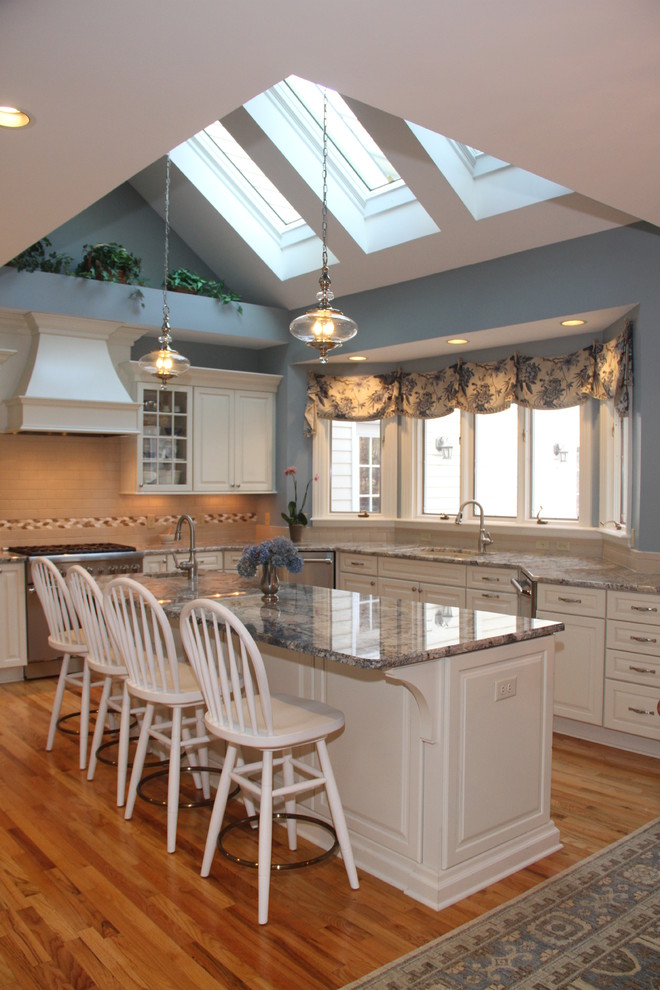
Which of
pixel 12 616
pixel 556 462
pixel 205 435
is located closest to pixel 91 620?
pixel 12 616

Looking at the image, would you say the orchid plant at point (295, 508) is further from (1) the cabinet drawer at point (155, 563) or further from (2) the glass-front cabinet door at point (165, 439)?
(1) the cabinet drawer at point (155, 563)

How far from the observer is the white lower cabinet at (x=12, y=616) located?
5.41 m

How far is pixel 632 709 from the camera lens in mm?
4133

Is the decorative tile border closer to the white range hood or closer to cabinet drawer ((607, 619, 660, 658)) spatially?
the white range hood

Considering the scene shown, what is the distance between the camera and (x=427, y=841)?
2.69m

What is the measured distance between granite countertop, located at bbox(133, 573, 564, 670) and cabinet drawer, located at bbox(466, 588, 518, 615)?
5.04ft

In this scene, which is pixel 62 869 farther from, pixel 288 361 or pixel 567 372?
pixel 288 361

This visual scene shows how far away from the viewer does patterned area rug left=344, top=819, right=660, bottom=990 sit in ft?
7.29

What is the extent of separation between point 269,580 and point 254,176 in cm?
395

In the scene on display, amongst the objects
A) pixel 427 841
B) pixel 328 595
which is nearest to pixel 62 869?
pixel 427 841

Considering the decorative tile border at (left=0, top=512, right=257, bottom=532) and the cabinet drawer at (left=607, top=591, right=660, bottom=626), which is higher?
the decorative tile border at (left=0, top=512, right=257, bottom=532)

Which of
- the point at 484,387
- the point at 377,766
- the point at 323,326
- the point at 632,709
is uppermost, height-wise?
the point at 484,387

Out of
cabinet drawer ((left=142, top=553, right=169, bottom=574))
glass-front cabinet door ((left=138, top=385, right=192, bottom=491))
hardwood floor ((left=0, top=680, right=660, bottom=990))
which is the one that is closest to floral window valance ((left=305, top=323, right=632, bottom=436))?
glass-front cabinet door ((left=138, top=385, right=192, bottom=491))

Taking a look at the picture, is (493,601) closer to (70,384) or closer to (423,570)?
(423,570)
